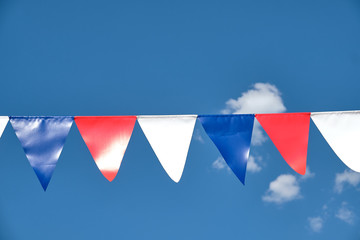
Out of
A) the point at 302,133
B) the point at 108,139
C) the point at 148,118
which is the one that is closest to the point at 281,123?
the point at 302,133

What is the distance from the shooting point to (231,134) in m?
2.45

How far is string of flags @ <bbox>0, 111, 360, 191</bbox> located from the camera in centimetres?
237

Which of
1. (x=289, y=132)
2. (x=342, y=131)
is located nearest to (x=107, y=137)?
(x=289, y=132)

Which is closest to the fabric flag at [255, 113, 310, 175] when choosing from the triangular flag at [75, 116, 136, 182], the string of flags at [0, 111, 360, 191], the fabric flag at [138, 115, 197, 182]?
the string of flags at [0, 111, 360, 191]

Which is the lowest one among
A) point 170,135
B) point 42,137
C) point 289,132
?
point 42,137

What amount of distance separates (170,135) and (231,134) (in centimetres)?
51

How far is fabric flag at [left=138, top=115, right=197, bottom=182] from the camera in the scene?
94.3 inches

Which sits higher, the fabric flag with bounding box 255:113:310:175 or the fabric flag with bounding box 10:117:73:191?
the fabric flag with bounding box 255:113:310:175

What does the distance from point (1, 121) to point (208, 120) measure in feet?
5.64

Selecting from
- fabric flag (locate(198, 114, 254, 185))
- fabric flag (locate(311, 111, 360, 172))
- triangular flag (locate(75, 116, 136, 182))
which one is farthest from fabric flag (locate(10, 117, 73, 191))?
fabric flag (locate(311, 111, 360, 172))

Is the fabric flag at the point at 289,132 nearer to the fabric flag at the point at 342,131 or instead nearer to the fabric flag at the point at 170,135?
the fabric flag at the point at 342,131

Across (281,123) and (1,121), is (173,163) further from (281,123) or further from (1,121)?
(1,121)

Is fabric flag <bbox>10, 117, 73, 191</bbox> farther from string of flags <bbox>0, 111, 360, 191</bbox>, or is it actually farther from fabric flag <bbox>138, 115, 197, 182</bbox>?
fabric flag <bbox>138, 115, 197, 182</bbox>

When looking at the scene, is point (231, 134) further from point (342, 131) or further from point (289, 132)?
point (342, 131)
